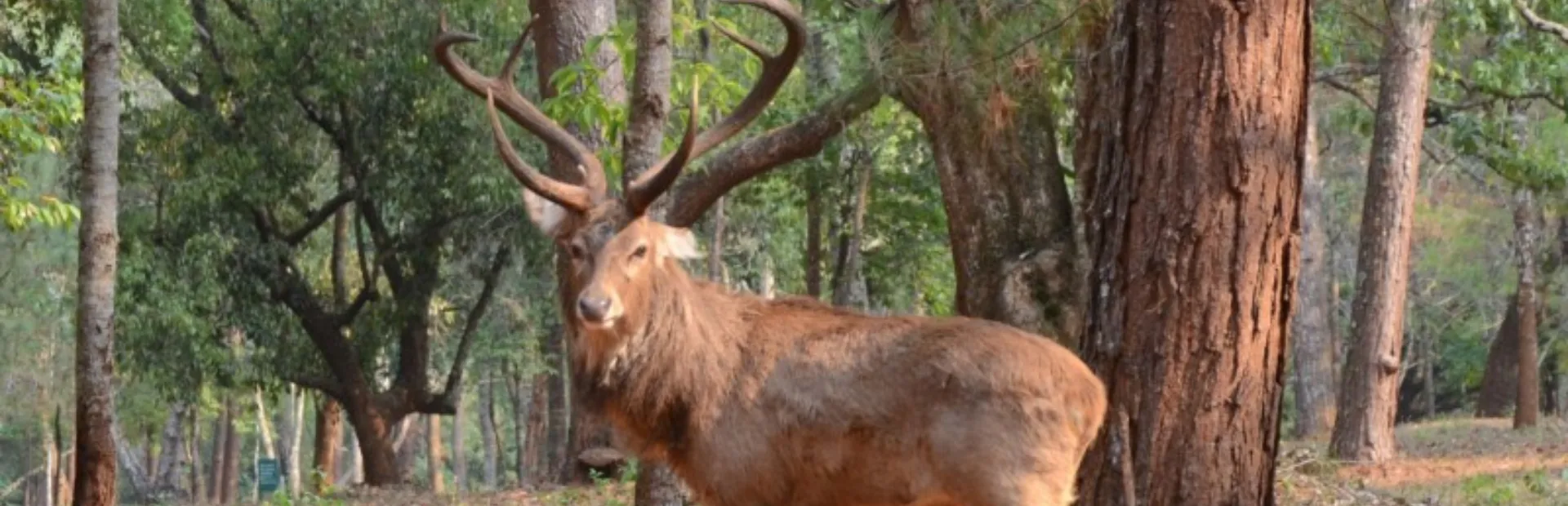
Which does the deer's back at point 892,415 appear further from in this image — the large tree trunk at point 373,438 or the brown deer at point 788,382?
the large tree trunk at point 373,438

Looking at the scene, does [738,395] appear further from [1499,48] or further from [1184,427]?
[1499,48]

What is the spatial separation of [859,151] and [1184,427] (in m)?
15.3

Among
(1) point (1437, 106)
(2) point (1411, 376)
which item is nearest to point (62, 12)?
(1) point (1437, 106)

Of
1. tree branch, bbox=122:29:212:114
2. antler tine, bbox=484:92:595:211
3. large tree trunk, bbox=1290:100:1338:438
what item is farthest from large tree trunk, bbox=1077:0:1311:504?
tree branch, bbox=122:29:212:114

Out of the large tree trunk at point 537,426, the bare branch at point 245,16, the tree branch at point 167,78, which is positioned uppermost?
the bare branch at point 245,16

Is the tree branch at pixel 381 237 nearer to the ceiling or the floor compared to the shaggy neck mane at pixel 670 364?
nearer to the ceiling

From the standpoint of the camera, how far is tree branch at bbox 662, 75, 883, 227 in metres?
14.2

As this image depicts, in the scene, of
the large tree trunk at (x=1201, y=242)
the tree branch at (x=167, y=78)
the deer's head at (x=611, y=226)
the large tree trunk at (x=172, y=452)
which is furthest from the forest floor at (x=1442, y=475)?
the large tree trunk at (x=172, y=452)

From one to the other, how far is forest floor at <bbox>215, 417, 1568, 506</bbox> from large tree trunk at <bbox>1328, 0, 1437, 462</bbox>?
1.23ft

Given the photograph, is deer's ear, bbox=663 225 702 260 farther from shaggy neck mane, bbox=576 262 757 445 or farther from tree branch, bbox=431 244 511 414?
tree branch, bbox=431 244 511 414

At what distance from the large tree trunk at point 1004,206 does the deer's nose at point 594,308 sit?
426cm

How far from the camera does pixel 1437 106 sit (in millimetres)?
21328

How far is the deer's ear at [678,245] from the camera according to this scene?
8625 millimetres

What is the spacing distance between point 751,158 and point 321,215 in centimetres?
1384
